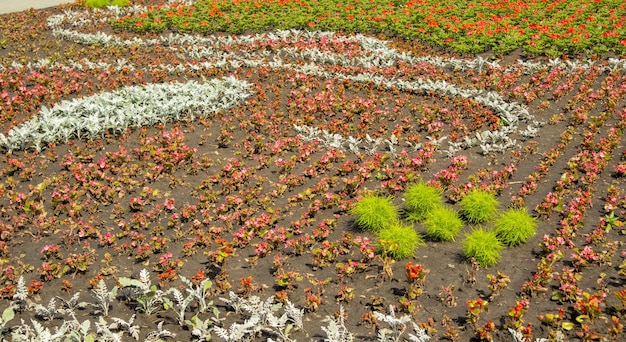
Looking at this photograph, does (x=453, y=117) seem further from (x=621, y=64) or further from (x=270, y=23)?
(x=270, y=23)

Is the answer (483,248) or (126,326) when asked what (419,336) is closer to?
(483,248)

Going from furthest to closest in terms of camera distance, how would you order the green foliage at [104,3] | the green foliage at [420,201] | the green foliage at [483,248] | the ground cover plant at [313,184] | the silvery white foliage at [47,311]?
the green foliage at [104,3] → the green foliage at [420,201] → the green foliage at [483,248] → the ground cover plant at [313,184] → the silvery white foliage at [47,311]

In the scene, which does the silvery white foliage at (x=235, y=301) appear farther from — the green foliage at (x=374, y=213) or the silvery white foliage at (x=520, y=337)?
the silvery white foliage at (x=520, y=337)

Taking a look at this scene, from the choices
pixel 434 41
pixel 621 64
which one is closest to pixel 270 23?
pixel 434 41

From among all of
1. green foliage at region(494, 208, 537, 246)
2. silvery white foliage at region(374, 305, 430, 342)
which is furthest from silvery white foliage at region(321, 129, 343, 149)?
silvery white foliage at region(374, 305, 430, 342)

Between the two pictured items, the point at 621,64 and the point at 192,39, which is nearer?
the point at 621,64

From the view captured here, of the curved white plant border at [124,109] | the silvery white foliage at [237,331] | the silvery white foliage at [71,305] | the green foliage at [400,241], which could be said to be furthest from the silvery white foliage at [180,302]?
the curved white plant border at [124,109]

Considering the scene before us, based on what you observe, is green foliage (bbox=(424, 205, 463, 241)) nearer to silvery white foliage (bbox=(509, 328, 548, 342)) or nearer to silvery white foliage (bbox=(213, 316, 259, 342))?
silvery white foliage (bbox=(509, 328, 548, 342))
